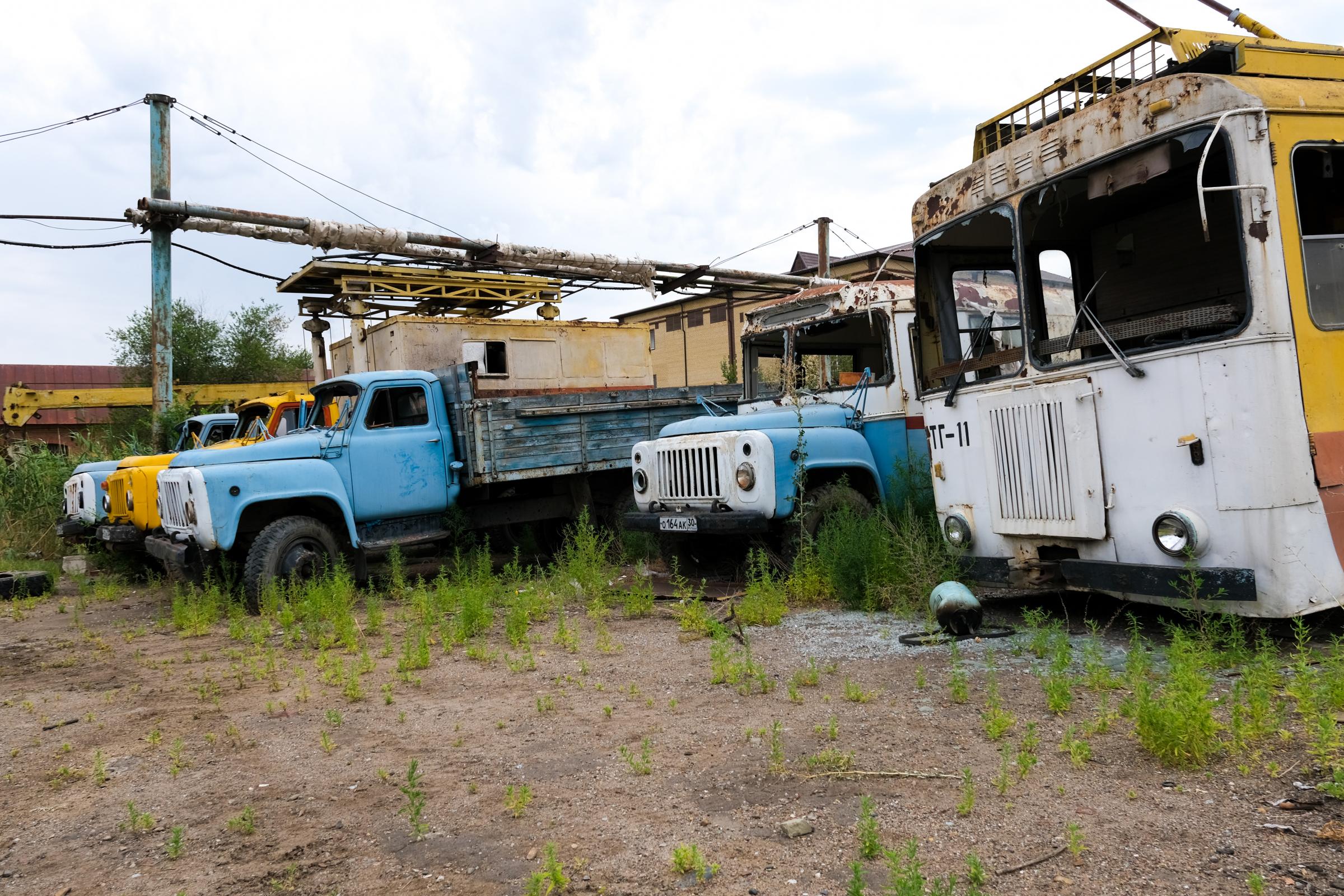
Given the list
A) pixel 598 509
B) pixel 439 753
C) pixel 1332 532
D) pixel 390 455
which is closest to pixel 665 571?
pixel 598 509

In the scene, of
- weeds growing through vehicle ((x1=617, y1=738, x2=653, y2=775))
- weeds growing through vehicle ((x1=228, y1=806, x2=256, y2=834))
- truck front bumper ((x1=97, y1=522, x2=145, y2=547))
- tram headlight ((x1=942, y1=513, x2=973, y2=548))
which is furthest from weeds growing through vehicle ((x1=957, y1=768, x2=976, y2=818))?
truck front bumper ((x1=97, y1=522, x2=145, y2=547))

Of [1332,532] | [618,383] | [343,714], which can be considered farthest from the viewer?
[618,383]

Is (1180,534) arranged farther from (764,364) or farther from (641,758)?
(764,364)

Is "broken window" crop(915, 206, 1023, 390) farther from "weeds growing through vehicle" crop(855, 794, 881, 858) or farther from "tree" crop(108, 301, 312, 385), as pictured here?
"tree" crop(108, 301, 312, 385)

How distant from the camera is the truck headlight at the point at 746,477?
690 cm

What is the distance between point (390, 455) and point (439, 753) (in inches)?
208

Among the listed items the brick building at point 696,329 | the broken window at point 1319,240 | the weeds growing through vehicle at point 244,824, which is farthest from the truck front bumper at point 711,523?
the brick building at point 696,329

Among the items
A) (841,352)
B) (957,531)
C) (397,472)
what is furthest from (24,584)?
(957,531)

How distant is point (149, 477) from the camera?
9305 millimetres

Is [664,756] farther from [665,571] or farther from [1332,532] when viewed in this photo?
[665,571]

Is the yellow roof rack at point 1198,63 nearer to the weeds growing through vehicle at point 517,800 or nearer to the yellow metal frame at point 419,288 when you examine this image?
the weeds growing through vehicle at point 517,800

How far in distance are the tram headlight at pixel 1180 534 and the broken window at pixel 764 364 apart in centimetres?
414

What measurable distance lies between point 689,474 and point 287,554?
3546 millimetres

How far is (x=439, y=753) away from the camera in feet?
12.9
